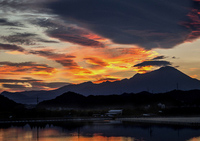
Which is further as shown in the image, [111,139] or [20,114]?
[20,114]

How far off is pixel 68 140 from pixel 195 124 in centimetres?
4341

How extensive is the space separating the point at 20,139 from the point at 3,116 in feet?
274

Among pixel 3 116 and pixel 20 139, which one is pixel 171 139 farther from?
pixel 3 116

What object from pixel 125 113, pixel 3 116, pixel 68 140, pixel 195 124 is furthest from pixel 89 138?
pixel 125 113

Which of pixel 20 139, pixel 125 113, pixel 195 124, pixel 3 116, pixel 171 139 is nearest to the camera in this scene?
pixel 171 139

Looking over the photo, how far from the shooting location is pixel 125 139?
2234 inches

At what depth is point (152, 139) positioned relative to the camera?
2222 inches

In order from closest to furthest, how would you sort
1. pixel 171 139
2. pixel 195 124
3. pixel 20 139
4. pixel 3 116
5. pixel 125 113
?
pixel 171 139 < pixel 20 139 < pixel 195 124 < pixel 3 116 < pixel 125 113

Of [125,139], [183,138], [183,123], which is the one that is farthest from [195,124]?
[125,139]

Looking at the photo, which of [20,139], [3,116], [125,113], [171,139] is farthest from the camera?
[125,113]

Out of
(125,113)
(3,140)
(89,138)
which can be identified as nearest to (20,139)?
(3,140)

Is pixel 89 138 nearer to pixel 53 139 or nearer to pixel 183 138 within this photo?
pixel 53 139

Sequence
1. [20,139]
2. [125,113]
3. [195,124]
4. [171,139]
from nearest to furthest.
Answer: [171,139], [20,139], [195,124], [125,113]

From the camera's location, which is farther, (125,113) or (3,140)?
(125,113)
